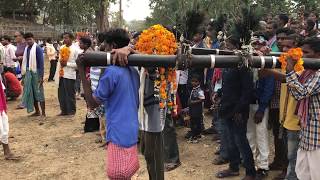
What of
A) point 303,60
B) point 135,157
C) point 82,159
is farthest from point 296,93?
point 82,159

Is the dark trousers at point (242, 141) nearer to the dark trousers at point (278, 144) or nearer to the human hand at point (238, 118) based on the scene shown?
the human hand at point (238, 118)

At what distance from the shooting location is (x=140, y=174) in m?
5.85

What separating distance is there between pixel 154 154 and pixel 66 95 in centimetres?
582

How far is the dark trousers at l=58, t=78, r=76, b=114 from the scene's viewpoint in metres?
9.95

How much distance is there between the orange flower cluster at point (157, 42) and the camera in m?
3.86

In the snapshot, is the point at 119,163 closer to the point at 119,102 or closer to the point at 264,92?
the point at 119,102

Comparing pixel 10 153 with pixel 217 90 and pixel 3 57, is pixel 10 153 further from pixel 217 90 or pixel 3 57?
pixel 3 57

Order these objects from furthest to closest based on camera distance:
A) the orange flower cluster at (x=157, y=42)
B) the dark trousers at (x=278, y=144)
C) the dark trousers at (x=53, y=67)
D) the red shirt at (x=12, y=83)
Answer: the dark trousers at (x=53, y=67)
the red shirt at (x=12, y=83)
the dark trousers at (x=278, y=144)
the orange flower cluster at (x=157, y=42)

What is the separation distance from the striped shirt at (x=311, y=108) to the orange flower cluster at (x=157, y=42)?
1147mm

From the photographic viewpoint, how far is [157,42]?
3.89 meters

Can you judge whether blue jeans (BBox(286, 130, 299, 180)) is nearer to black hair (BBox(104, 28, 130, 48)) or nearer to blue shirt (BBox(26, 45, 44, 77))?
black hair (BBox(104, 28, 130, 48))

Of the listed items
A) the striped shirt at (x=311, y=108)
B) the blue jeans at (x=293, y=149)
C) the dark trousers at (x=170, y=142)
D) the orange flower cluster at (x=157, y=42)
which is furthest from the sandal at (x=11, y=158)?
the striped shirt at (x=311, y=108)

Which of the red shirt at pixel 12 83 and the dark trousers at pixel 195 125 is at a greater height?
the red shirt at pixel 12 83

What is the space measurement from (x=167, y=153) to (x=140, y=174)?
1.70 ft
